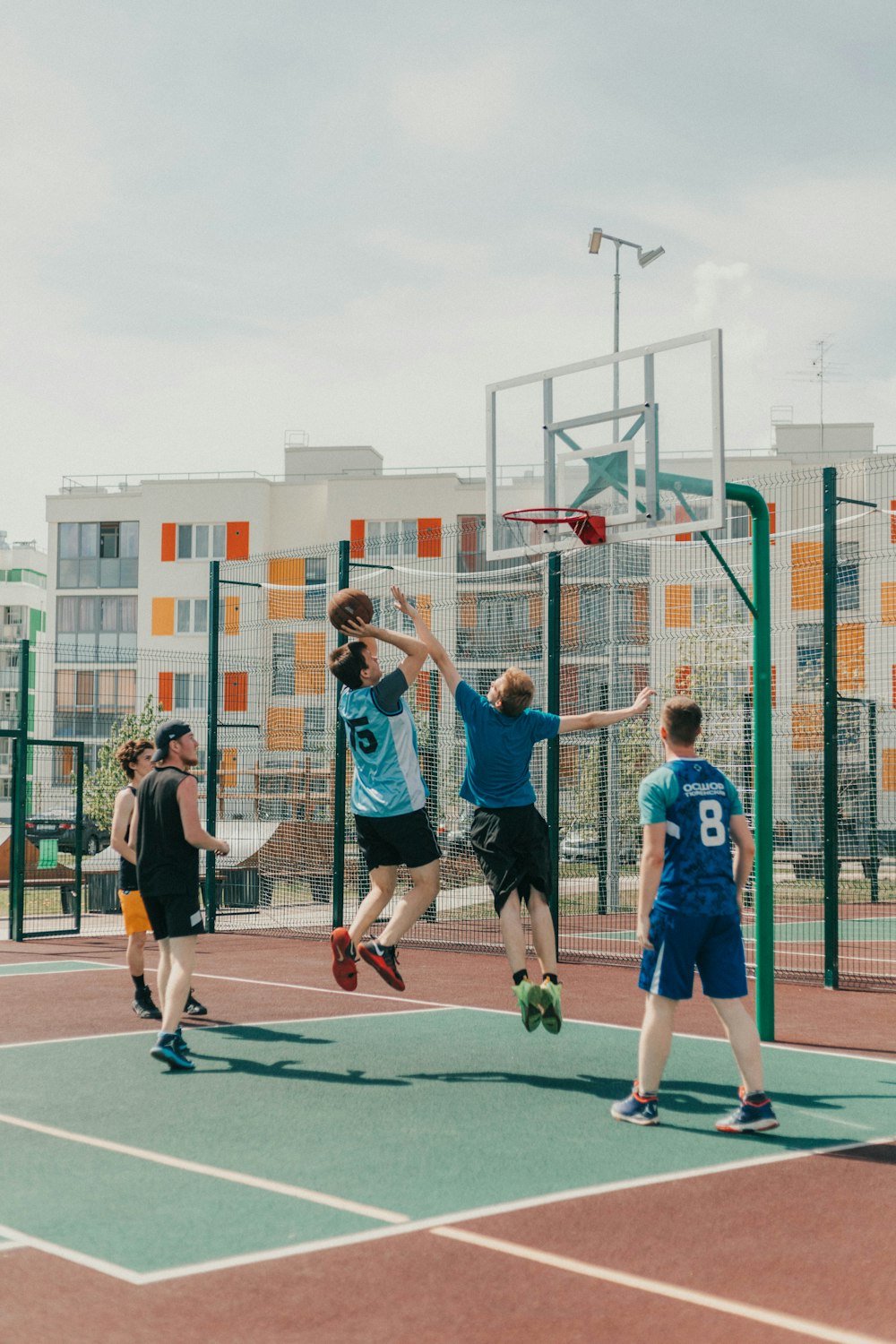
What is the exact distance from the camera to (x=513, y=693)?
816 centimetres

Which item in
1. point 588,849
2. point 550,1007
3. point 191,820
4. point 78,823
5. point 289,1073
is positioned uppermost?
point 191,820

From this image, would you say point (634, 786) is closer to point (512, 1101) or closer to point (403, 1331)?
point (512, 1101)

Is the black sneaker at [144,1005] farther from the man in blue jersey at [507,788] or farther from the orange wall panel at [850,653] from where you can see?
the orange wall panel at [850,653]

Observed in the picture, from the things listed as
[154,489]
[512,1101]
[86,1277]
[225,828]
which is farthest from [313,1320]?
[154,489]

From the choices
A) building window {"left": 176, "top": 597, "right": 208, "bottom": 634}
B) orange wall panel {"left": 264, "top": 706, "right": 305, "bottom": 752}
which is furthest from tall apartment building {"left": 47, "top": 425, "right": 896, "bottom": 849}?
building window {"left": 176, "top": 597, "right": 208, "bottom": 634}

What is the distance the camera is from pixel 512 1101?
6805 millimetres

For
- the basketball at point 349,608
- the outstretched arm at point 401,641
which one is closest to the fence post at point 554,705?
the outstretched arm at point 401,641

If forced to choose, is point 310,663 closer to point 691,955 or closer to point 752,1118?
point 691,955

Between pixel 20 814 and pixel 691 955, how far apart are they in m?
11.1

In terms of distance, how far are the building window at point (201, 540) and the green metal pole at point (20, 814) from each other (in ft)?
132

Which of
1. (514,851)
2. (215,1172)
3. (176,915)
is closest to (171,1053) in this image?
(176,915)

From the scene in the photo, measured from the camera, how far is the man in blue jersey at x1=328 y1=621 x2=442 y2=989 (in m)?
8.34

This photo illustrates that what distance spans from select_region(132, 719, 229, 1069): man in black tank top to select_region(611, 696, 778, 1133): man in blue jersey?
255cm

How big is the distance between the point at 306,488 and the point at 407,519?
195 inches
